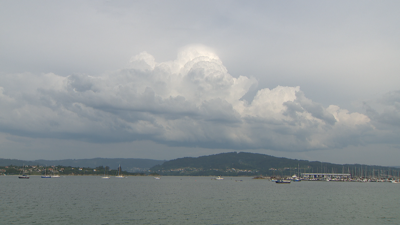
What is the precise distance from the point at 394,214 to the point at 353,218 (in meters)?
15.8

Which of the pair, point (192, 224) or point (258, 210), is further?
point (258, 210)

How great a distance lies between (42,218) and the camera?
64.7 metres

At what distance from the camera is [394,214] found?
7994cm

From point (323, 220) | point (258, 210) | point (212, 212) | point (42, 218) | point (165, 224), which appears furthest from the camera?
point (258, 210)

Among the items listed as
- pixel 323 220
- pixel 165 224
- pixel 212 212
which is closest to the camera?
pixel 165 224

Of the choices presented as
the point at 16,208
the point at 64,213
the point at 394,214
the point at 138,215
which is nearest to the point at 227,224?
the point at 138,215

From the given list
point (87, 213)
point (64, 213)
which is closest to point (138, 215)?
point (87, 213)

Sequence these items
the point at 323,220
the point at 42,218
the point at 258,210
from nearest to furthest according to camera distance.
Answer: the point at 42,218, the point at 323,220, the point at 258,210

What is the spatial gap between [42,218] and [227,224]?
38058 millimetres

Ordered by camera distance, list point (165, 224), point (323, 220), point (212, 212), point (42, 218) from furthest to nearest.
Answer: point (212, 212) < point (323, 220) < point (42, 218) < point (165, 224)

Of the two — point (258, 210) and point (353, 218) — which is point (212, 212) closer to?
point (258, 210)

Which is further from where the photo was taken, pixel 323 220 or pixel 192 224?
pixel 323 220

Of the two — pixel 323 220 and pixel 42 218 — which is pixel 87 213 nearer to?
pixel 42 218

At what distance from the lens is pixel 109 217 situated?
2657 inches
